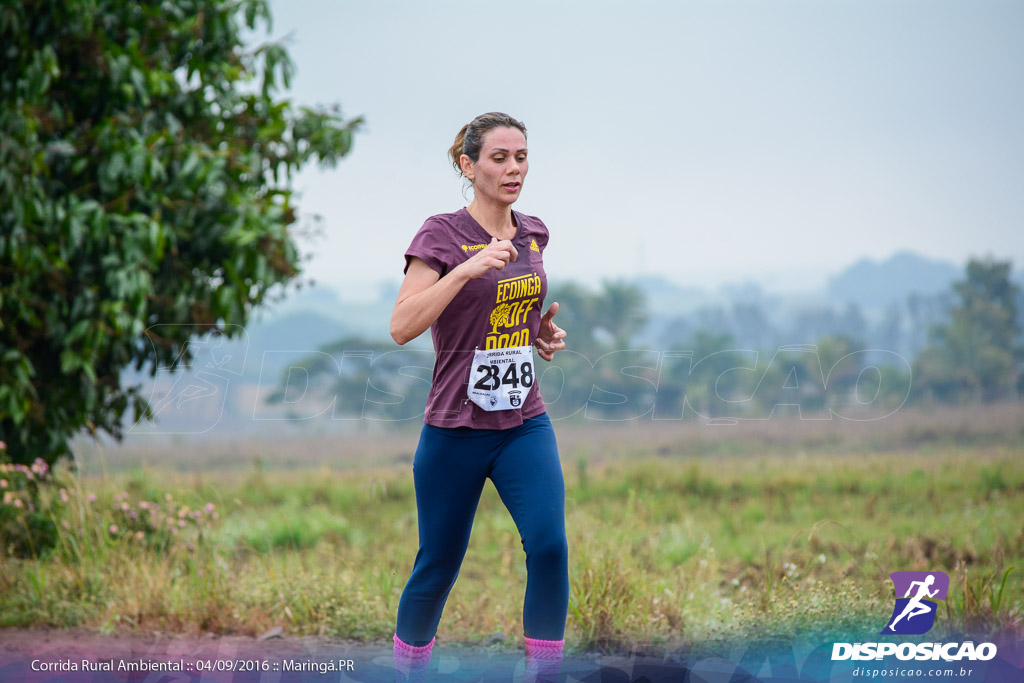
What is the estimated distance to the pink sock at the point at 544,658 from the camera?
133 inches

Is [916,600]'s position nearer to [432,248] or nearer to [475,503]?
[475,503]

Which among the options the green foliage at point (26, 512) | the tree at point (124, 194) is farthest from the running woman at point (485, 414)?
the green foliage at point (26, 512)

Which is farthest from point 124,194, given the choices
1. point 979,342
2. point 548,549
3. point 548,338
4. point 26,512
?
point 979,342

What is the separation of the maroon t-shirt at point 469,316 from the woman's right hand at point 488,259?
128 millimetres

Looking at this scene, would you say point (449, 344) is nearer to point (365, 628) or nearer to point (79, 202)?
point (365, 628)

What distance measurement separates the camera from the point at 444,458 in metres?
3.46

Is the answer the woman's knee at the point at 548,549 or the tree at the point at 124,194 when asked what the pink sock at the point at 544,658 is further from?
the tree at the point at 124,194

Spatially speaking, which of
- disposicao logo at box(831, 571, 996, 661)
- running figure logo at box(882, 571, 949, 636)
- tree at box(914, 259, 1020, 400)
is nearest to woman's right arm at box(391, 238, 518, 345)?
disposicao logo at box(831, 571, 996, 661)

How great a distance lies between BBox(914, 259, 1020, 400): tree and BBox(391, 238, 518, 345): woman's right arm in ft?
67.4

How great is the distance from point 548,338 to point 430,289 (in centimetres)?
84

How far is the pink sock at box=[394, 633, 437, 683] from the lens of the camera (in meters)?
3.54

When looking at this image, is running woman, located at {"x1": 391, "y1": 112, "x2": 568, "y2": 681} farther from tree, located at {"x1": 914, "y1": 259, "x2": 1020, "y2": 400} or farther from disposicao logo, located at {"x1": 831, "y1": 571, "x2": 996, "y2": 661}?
tree, located at {"x1": 914, "y1": 259, "x2": 1020, "y2": 400}

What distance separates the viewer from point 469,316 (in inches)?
134

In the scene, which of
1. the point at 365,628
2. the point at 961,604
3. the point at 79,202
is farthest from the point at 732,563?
the point at 79,202
